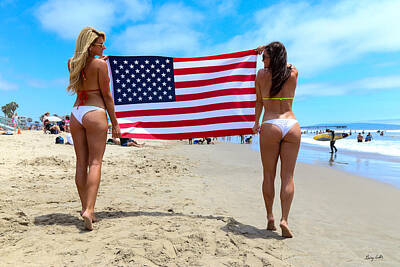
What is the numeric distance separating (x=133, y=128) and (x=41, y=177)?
3.05 m

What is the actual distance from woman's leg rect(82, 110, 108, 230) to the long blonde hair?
402 millimetres

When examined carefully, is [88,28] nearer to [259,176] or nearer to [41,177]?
[41,177]

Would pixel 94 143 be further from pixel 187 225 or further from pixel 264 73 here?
pixel 264 73

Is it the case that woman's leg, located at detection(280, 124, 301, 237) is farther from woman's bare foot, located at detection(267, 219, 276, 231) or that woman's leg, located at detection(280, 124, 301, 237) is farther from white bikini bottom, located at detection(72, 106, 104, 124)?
white bikini bottom, located at detection(72, 106, 104, 124)

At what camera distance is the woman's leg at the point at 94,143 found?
9.30 ft

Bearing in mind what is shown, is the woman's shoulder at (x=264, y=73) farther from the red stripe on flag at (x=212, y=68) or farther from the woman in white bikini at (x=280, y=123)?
the red stripe on flag at (x=212, y=68)

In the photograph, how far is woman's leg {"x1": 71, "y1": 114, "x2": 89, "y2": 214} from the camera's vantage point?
2.91 meters

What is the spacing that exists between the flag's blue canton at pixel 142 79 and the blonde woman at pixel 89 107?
1132 millimetres

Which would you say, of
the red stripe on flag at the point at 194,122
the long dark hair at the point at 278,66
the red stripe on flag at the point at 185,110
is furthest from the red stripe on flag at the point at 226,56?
the long dark hair at the point at 278,66

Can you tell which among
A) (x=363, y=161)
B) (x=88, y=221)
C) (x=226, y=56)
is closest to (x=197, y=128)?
(x=226, y=56)

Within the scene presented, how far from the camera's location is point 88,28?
2.91 meters

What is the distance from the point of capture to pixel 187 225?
285cm
